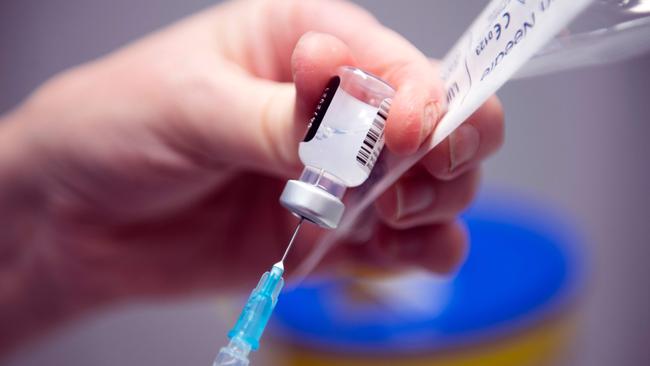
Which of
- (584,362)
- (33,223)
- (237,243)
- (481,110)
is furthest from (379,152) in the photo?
(584,362)

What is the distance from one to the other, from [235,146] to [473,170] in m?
0.23

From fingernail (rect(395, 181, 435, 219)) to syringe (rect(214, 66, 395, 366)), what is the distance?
119 millimetres

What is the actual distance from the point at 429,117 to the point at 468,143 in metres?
0.09

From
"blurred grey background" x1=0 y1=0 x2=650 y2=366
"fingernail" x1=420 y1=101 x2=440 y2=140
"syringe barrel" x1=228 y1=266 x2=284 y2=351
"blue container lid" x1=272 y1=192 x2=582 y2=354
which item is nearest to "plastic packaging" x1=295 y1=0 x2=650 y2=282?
"fingernail" x1=420 y1=101 x2=440 y2=140

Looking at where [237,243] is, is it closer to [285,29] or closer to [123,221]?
[123,221]

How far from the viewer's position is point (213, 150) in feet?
1.90

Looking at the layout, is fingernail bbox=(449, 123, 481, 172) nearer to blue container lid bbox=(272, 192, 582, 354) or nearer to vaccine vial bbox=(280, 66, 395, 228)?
vaccine vial bbox=(280, 66, 395, 228)

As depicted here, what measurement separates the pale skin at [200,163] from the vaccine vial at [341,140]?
2cm

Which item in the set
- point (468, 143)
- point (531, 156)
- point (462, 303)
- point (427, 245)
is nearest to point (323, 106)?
point (468, 143)

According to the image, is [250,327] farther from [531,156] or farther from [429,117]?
[531,156]

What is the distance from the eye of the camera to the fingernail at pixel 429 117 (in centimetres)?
37

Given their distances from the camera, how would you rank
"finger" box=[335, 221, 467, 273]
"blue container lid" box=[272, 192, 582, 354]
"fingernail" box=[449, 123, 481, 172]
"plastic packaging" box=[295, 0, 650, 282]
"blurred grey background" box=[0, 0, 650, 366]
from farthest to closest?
"blurred grey background" box=[0, 0, 650, 366]
"blue container lid" box=[272, 192, 582, 354]
"finger" box=[335, 221, 467, 273]
"fingernail" box=[449, 123, 481, 172]
"plastic packaging" box=[295, 0, 650, 282]

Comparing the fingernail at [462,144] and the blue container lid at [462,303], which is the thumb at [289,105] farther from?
the blue container lid at [462,303]

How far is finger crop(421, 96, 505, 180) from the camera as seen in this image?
440 mm
